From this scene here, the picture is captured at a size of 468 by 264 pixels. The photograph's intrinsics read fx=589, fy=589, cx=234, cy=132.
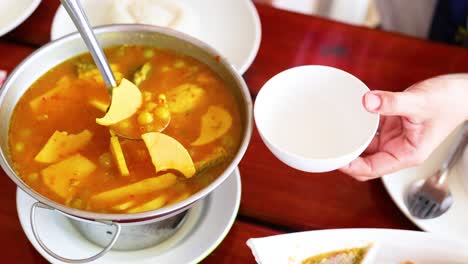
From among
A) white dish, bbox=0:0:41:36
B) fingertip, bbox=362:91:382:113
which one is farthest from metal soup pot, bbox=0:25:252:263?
white dish, bbox=0:0:41:36

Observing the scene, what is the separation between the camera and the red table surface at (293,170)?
1.23m

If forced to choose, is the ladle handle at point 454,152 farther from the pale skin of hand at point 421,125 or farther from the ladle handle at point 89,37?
the ladle handle at point 89,37

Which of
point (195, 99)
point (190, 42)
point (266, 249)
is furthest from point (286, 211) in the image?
point (190, 42)

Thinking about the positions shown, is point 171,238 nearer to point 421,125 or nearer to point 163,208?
point 163,208

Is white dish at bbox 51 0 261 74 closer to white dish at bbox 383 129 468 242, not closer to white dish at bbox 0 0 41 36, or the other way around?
white dish at bbox 0 0 41 36

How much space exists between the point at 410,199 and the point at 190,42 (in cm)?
57

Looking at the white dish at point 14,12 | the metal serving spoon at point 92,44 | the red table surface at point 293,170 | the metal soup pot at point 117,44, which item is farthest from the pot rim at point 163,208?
the white dish at point 14,12

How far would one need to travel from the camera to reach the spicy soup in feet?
3.50

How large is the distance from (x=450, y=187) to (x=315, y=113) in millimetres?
344

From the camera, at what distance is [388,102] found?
1.15m

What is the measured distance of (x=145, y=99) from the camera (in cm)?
119

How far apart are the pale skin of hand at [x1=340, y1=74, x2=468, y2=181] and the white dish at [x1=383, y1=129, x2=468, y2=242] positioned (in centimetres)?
4

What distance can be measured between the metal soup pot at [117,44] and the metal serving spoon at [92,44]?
0.39ft

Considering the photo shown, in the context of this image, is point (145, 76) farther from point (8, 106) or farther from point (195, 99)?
point (8, 106)
